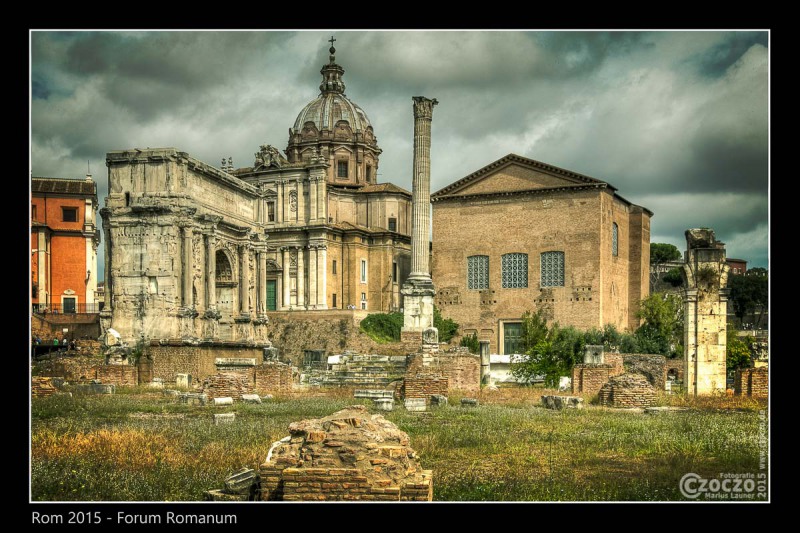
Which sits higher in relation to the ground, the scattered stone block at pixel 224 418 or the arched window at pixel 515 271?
the arched window at pixel 515 271

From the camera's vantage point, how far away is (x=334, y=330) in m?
44.0

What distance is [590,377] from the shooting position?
2350 centimetres

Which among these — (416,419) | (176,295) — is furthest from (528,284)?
(416,419)

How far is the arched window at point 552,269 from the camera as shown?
48.1m

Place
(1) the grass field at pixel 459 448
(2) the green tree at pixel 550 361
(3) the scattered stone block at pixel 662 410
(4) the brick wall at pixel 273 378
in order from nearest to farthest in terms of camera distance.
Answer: (1) the grass field at pixel 459 448
(3) the scattered stone block at pixel 662 410
(4) the brick wall at pixel 273 378
(2) the green tree at pixel 550 361

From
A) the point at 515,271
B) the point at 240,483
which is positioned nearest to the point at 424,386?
the point at 240,483

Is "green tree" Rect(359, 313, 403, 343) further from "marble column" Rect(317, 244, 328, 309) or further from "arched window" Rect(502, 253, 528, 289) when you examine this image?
"arched window" Rect(502, 253, 528, 289)

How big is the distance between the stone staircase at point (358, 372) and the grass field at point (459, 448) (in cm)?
869

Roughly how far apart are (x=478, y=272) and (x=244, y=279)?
17004 millimetres

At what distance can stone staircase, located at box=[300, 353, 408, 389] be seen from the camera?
27078 mm

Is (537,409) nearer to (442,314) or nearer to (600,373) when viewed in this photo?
(600,373)

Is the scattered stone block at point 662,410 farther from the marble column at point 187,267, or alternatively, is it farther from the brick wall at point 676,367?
the brick wall at point 676,367

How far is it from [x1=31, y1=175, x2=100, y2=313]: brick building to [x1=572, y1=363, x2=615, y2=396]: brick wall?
96.7 feet

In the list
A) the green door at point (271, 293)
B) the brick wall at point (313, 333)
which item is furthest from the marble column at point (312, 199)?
the brick wall at point (313, 333)
